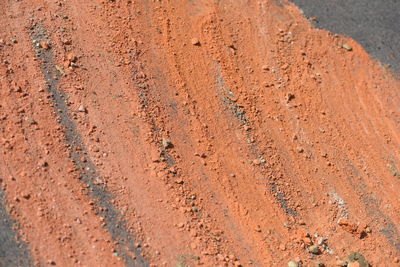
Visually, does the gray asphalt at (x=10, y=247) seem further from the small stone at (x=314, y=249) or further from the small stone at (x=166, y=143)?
the small stone at (x=314, y=249)

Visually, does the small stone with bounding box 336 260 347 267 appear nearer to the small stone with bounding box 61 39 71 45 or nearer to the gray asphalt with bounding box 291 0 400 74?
the gray asphalt with bounding box 291 0 400 74

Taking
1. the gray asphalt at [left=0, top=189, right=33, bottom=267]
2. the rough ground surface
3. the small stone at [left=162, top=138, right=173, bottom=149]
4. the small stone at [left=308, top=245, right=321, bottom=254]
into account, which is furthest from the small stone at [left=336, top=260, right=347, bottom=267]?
the gray asphalt at [left=0, top=189, right=33, bottom=267]

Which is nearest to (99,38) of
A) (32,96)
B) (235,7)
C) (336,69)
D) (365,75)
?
(32,96)

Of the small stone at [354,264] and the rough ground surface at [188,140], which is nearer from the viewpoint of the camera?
the rough ground surface at [188,140]

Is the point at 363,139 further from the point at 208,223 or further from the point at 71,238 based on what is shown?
the point at 71,238

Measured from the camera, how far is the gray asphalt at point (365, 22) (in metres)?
8.80

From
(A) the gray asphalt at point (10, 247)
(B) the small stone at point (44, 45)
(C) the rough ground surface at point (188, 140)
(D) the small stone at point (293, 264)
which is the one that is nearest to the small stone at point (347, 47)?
(C) the rough ground surface at point (188, 140)

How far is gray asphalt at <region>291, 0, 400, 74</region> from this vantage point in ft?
28.9

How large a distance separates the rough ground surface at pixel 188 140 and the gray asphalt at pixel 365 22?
1.76 ft

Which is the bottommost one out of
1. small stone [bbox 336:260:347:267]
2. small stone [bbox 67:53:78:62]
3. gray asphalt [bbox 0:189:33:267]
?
gray asphalt [bbox 0:189:33:267]

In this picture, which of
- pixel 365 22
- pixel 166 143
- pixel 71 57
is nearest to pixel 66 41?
pixel 71 57

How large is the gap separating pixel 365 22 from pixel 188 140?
428 cm

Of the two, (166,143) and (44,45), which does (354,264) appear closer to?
(166,143)

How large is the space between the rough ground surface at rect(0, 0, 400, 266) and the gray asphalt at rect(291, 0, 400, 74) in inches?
21.1
